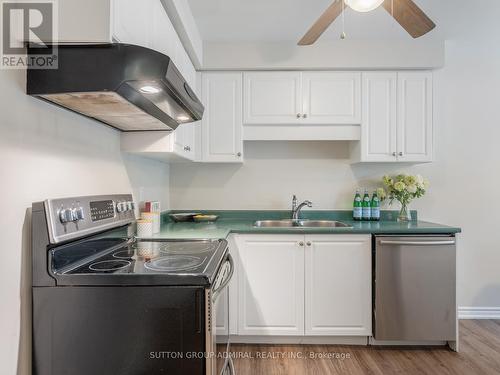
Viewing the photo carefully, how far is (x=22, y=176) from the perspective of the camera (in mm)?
999

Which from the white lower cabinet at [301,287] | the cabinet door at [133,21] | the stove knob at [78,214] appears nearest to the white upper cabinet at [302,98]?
the white lower cabinet at [301,287]

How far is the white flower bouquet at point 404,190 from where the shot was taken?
2521 millimetres

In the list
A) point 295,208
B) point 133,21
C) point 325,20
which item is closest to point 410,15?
point 325,20

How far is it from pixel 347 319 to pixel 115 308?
1739 millimetres

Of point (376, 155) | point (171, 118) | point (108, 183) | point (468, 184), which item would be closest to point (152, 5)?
point (171, 118)

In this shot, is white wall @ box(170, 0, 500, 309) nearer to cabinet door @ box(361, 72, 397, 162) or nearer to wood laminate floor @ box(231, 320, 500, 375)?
cabinet door @ box(361, 72, 397, 162)

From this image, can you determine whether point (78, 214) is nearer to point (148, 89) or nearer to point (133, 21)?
point (148, 89)

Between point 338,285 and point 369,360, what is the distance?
523 mm

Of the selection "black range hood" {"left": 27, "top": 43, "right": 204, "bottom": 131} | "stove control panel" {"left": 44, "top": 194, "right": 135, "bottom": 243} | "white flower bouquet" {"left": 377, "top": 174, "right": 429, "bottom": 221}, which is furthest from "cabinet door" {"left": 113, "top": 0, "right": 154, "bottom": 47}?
"white flower bouquet" {"left": 377, "top": 174, "right": 429, "bottom": 221}

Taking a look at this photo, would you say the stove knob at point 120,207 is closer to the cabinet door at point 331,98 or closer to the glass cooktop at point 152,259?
the glass cooktop at point 152,259

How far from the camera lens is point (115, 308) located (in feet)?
3.40

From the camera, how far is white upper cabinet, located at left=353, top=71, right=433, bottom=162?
8.05ft

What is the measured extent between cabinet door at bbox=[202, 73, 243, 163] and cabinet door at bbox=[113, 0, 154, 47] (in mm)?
1134

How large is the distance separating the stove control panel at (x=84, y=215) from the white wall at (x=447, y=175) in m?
1.18
